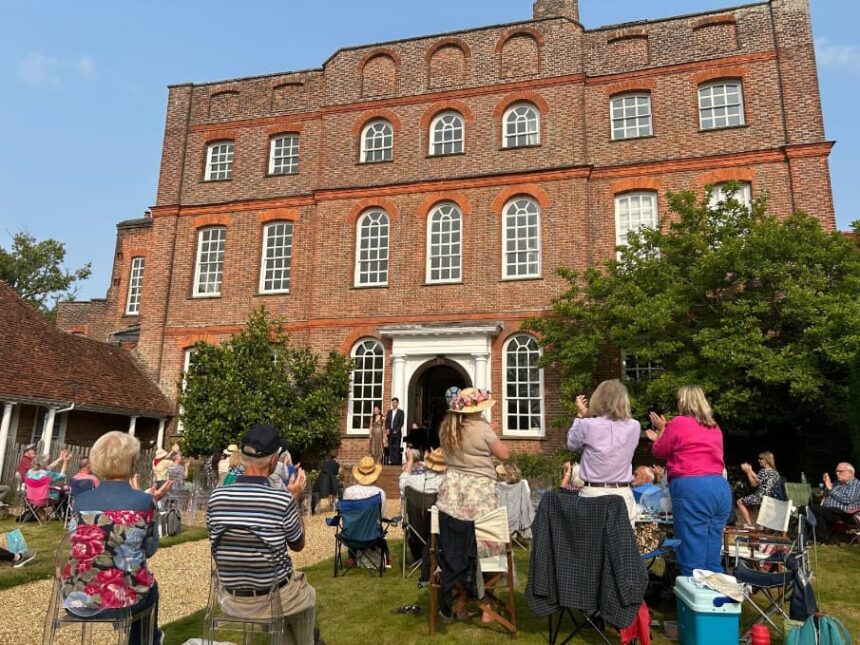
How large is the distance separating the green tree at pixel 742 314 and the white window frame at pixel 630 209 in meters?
2.75

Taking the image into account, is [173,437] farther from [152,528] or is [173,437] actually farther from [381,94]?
[152,528]

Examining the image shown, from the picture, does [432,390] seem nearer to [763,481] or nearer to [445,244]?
[445,244]

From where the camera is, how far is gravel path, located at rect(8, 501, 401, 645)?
231 inches

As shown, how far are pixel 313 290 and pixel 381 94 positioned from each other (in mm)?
6553

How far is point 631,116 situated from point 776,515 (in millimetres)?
14253

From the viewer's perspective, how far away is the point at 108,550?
147 inches

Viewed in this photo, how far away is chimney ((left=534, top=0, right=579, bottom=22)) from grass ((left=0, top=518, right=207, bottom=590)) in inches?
701

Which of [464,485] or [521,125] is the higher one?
[521,125]

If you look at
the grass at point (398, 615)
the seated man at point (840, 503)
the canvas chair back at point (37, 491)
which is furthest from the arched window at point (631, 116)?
the canvas chair back at point (37, 491)

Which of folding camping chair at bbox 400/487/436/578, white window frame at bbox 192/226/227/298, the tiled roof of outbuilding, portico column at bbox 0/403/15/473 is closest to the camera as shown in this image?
folding camping chair at bbox 400/487/436/578

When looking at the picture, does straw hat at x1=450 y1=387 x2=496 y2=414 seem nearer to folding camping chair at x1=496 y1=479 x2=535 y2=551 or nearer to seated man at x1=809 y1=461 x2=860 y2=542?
folding camping chair at x1=496 y1=479 x2=535 y2=551

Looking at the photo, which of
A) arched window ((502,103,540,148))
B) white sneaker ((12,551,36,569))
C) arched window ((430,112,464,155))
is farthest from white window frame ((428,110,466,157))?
white sneaker ((12,551,36,569))

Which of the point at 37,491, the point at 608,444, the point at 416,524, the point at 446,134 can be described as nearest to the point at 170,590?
the point at 416,524

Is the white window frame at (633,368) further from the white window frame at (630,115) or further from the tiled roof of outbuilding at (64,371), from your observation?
the tiled roof of outbuilding at (64,371)
